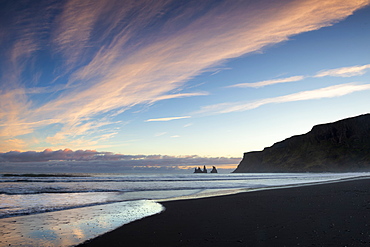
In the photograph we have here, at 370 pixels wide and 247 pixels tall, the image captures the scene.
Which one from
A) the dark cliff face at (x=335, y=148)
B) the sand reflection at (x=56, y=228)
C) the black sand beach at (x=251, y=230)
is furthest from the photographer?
the dark cliff face at (x=335, y=148)

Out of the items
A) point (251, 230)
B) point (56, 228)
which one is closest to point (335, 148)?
point (251, 230)

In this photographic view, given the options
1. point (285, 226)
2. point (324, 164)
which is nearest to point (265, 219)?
point (285, 226)

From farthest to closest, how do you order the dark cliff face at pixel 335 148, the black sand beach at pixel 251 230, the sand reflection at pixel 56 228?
the dark cliff face at pixel 335 148
the sand reflection at pixel 56 228
the black sand beach at pixel 251 230

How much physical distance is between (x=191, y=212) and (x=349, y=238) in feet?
22.9

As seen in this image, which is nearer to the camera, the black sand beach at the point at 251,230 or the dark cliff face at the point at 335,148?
the black sand beach at the point at 251,230

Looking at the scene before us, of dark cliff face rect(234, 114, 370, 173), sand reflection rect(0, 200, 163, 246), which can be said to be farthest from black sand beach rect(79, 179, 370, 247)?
Result: dark cliff face rect(234, 114, 370, 173)

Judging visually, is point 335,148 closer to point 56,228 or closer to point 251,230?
point 251,230

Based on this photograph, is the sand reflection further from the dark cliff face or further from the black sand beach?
the dark cliff face

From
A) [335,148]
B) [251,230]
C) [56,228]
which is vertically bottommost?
[335,148]

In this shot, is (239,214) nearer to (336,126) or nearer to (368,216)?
(368,216)

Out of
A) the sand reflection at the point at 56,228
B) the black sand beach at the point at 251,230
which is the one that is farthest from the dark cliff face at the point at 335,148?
the sand reflection at the point at 56,228

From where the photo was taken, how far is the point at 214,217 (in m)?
10.4

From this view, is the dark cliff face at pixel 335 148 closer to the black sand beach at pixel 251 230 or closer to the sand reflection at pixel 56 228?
the black sand beach at pixel 251 230

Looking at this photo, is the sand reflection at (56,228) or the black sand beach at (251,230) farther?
the sand reflection at (56,228)
